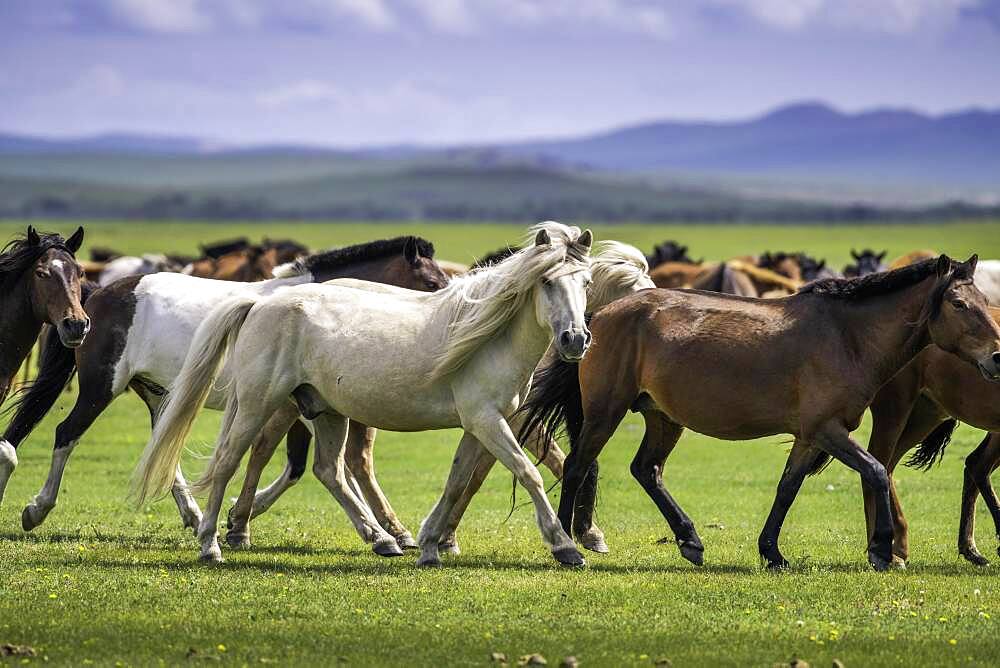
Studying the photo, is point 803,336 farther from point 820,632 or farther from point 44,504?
point 44,504

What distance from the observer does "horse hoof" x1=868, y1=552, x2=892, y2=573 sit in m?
9.05

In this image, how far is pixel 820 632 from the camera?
723 cm

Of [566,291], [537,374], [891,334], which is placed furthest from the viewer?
[537,374]

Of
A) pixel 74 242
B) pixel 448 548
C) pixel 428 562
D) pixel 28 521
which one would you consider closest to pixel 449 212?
pixel 74 242

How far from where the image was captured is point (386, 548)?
9719mm

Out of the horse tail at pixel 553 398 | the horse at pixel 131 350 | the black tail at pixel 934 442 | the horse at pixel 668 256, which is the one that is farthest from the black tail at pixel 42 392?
the horse at pixel 668 256

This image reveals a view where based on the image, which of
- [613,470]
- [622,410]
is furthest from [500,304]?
[613,470]

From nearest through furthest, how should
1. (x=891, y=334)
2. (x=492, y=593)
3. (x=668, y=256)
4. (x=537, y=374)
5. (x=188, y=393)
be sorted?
(x=492, y=593) < (x=891, y=334) < (x=188, y=393) < (x=537, y=374) < (x=668, y=256)

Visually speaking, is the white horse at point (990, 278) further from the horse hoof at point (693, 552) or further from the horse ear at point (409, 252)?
the horse hoof at point (693, 552)

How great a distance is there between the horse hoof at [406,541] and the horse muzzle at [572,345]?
8.44ft

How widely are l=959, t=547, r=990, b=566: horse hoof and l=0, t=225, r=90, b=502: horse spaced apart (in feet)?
20.7

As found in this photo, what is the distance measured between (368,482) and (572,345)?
9.85 ft

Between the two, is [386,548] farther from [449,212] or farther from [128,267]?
[449,212]

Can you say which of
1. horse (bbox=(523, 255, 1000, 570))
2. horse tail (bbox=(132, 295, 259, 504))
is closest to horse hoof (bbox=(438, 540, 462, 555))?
horse (bbox=(523, 255, 1000, 570))
